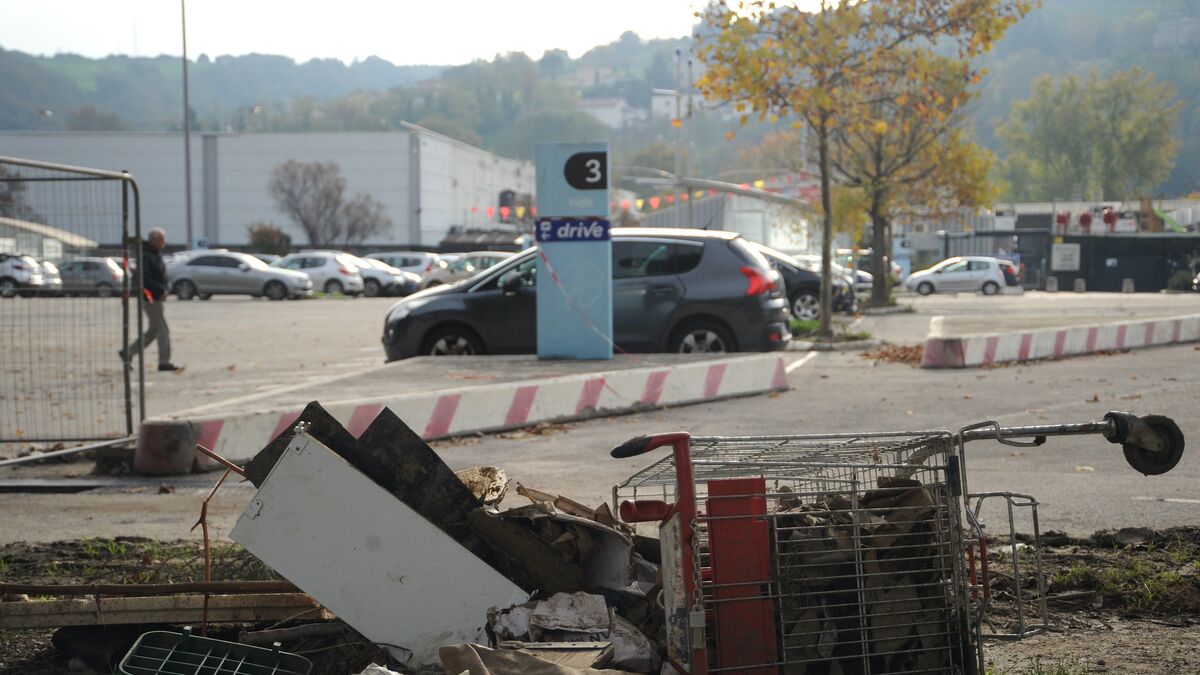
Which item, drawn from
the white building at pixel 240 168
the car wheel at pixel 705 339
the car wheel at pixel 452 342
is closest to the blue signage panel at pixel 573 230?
the car wheel at pixel 452 342

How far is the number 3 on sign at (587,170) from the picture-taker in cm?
1501

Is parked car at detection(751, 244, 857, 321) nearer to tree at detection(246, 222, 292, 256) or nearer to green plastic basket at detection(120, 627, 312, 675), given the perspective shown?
green plastic basket at detection(120, 627, 312, 675)

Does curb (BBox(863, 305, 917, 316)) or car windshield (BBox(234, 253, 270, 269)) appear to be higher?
car windshield (BBox(234, 253, 270, 269))

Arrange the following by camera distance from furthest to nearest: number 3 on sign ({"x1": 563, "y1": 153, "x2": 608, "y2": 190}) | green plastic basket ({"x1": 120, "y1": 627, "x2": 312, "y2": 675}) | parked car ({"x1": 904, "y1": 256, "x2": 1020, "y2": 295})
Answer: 1. parked car ({"x1": 904, "y1": 256, "x2": 1020, "y2": 295})
2. number 3 on sign ({"x1": 563, "y1": 153, "x2": 608, "y2": 190})
3. green plastic basket ({"x1": 120, "y1": 627, "x2": 312, "y2": 675})

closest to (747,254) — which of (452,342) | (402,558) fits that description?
(452,342)

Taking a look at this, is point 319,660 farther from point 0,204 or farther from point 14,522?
point 0,204

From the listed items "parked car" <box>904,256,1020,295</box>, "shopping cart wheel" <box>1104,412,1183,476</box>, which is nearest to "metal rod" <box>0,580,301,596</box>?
"shopping cart wheel" <box>1104,412,1183,476</box>

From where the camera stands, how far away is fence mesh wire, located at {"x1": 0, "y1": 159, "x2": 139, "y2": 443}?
10.1 meters

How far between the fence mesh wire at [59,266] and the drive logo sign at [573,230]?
15.7 feet

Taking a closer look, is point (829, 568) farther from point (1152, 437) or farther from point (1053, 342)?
point (1053, 342)

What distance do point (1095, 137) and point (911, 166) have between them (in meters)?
94.1

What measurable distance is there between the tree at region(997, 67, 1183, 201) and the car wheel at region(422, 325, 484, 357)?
96178 mm

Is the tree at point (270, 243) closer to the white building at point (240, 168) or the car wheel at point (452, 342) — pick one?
the white building at point (240, 168)

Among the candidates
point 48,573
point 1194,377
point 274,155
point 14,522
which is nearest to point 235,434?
point 14,522
